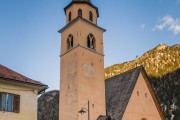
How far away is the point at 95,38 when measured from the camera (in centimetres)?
3944

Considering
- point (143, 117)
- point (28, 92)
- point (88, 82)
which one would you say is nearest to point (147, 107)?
point (143, 117)

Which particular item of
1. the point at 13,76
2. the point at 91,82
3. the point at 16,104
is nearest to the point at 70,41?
the point at 91,82

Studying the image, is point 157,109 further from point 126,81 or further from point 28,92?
point 28,92

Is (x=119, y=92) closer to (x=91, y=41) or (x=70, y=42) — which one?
(x=91, y=41)

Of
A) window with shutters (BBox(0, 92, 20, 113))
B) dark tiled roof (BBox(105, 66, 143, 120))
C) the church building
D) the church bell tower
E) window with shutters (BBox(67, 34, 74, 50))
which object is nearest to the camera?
window with shutters (BBox(0, 92, 20, 113))

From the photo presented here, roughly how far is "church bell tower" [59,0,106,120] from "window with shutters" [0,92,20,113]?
11.5m

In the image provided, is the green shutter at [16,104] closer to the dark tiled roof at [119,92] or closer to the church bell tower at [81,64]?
the church bell tower at [81,64]

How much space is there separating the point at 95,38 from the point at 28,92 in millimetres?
17134

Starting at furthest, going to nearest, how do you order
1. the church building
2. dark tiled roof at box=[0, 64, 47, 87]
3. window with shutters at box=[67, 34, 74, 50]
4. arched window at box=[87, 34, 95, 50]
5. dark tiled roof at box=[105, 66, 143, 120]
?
window with shutters at box=[67, 34, 74, 50] → arched window at box=[87, 34, 95, 50] → dark tiled roof at box=[105, 66, 143, 120] → the church building → dark tiled roof at box=[0, 64, 47, 87]

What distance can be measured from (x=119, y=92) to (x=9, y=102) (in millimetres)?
18791

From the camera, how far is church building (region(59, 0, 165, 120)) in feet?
116

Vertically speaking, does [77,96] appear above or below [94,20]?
below

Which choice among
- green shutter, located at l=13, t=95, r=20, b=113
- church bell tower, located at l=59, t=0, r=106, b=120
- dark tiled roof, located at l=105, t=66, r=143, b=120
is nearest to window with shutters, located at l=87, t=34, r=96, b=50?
church bell tower, located at l=59, t=0, r=106, b=120

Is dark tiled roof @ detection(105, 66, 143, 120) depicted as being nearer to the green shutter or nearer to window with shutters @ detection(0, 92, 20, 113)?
the green shutter
